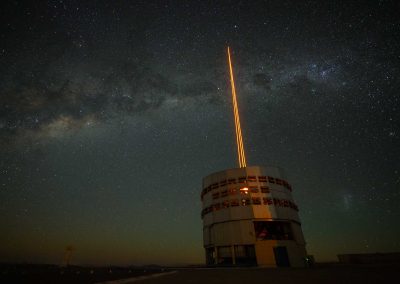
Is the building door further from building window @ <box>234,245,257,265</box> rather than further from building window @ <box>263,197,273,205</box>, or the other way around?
building window @ <box>263,197,273,205</box>

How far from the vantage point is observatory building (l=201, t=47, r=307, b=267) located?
3856 centimetres

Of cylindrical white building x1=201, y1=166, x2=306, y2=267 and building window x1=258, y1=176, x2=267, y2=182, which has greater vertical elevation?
building window x1=258, y1=176, x2=267, y2=182

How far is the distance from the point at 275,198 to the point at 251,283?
34615mm

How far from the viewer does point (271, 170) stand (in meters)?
45.8

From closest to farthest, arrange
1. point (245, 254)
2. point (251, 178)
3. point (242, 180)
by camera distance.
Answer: point (245, 254), point (251, 178), point (242, 180)

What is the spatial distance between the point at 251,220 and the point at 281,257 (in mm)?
7321

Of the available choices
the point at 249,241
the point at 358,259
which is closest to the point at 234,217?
the point at 249,241

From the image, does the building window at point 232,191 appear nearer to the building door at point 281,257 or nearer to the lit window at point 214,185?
the lit window at point 214,185

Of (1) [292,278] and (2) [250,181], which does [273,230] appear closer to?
(2) [250,181]

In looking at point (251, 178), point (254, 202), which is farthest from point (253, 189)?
point (254, 202)

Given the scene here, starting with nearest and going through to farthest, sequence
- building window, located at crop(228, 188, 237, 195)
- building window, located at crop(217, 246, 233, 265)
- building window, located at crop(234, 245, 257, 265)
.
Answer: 1. building window, located at crop(234, 245, 257, 265)
2. building window, located at crop(217, 246, 233, 265)
3. building window, located at crop(228, 188, 237, 195)

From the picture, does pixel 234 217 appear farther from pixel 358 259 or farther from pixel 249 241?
pixel 358 259

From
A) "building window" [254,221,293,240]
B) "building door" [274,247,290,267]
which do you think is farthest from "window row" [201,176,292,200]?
"building door" [274,247,290,267]

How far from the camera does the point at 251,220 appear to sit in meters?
39.9
